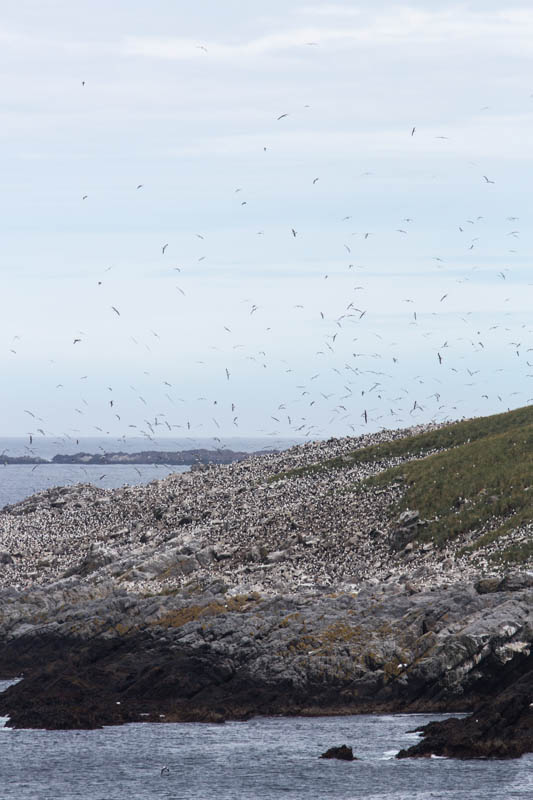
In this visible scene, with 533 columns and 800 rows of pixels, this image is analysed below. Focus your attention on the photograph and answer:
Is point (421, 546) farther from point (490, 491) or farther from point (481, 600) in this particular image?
point (481, 600)

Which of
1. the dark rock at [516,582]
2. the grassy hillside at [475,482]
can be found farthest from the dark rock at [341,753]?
the grassy hillside at [475,482]

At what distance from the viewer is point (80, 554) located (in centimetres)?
7475

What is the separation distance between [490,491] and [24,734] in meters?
34.3

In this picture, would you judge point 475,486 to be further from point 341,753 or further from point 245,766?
point 245,766

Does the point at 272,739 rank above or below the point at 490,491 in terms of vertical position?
below

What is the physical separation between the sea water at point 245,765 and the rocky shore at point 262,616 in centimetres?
106

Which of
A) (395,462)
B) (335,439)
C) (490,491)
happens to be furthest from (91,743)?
(335,439)

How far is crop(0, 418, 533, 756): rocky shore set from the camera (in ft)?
132

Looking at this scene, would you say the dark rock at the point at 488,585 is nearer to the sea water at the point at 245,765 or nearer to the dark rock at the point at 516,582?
the dark rock at the point at 516,582

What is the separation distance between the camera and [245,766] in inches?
1391

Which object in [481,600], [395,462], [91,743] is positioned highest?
[395,462]

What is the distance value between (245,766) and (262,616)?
1166 cm

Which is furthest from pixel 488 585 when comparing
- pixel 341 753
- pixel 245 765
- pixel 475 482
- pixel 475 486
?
pixel 475 482

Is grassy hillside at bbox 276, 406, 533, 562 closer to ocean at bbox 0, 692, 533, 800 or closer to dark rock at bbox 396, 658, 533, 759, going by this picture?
dark rock at bbox 396, 658, 533, 759
